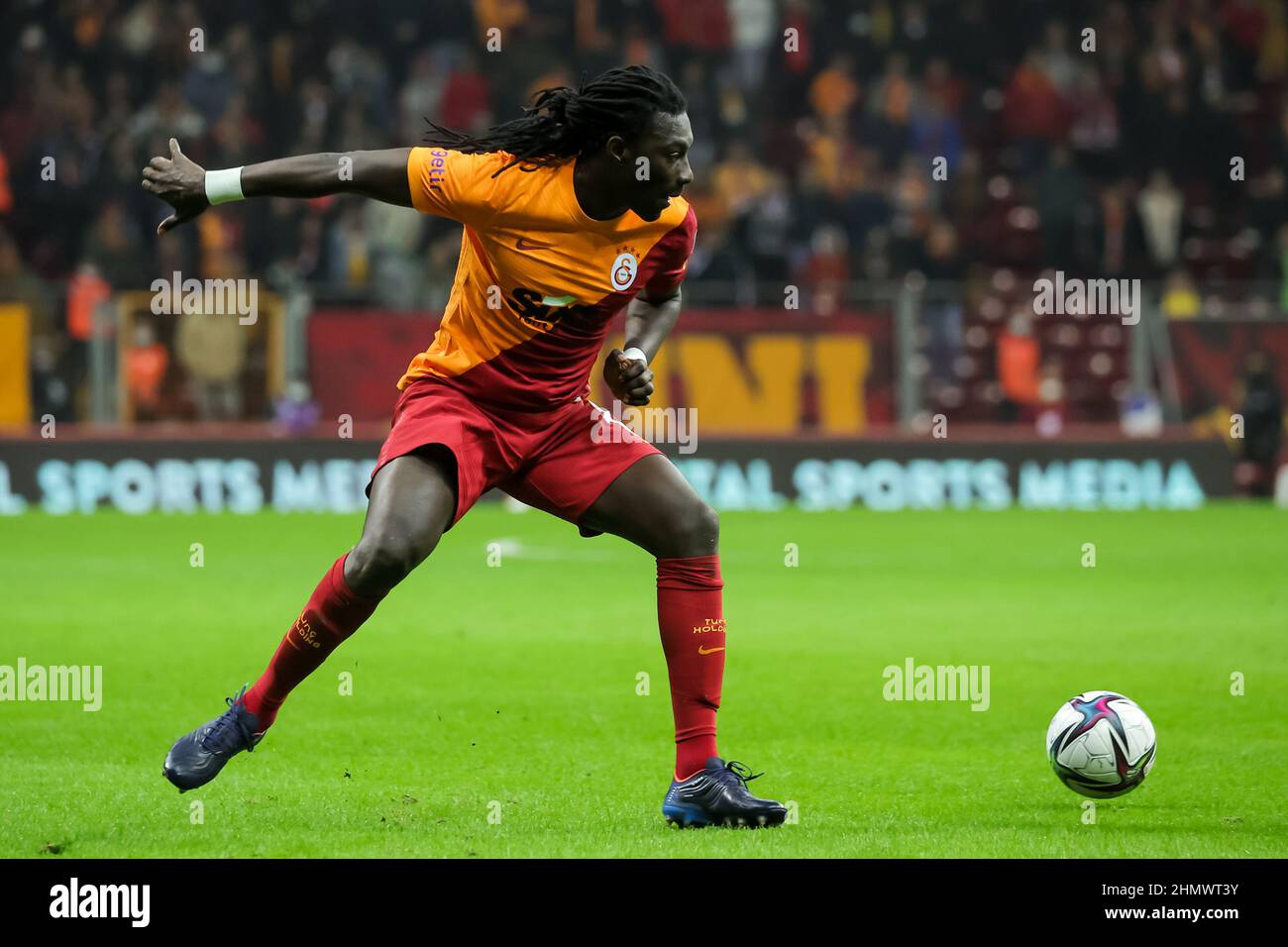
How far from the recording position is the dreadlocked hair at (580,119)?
20.1ft

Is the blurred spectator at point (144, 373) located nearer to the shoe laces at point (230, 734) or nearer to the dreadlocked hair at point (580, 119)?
the dreadlocked hair at point (580, 119)

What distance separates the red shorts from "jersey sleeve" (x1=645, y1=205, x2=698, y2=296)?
520 mm

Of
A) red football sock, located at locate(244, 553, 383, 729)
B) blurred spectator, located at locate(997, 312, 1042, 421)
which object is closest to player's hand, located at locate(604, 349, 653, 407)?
red football sock, located at locate(244, 553, 383, 729)

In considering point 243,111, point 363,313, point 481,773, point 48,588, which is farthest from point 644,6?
point 481,773

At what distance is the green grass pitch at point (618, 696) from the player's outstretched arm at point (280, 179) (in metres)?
1.93

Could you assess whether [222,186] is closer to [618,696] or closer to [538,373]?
[538,373]

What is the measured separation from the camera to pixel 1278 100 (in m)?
25.8

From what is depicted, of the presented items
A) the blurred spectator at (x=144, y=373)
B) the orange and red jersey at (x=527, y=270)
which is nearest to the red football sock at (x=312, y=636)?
the orange and red jersey at (x=527, y=270)

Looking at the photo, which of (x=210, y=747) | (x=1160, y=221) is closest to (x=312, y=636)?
(x=210, y=747)

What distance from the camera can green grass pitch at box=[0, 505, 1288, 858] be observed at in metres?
5.96

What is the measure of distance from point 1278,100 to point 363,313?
12914mm

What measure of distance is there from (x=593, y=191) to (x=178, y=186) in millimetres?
1295

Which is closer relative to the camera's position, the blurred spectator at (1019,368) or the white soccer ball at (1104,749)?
the white soccer ball at (1104,749)
